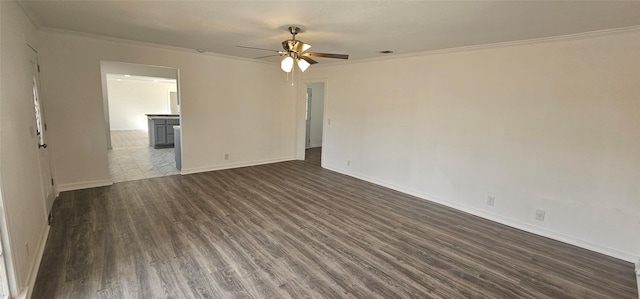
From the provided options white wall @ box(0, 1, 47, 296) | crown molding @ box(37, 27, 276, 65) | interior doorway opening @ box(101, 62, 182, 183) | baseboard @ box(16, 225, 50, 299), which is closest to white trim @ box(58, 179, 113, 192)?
interior doorway opening @ box(101, 62, 182, 183)

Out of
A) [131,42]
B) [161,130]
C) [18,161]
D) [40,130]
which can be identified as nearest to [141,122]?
[161,130]

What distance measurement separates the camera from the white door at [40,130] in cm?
316

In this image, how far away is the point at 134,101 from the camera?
1254cm

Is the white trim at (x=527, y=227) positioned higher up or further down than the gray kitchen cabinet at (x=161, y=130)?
further down

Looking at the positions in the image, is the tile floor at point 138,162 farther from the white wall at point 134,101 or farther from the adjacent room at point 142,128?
the white wall at point 134,101

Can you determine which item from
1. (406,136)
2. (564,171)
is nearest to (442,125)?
(406,136)

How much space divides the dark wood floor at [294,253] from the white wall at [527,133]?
379 millimetres

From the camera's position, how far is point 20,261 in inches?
78.4

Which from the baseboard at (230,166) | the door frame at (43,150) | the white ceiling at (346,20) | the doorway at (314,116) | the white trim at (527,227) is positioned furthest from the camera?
the doorway at (314,116)

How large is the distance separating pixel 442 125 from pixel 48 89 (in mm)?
5713

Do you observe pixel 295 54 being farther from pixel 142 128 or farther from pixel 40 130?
pixel 142 128

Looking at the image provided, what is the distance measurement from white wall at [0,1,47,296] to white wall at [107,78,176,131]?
1083cm

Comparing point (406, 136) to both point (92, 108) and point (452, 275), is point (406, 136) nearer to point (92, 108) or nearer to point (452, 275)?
point (452, 275)

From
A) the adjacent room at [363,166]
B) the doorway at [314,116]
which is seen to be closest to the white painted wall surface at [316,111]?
the doorway at [314,116]
